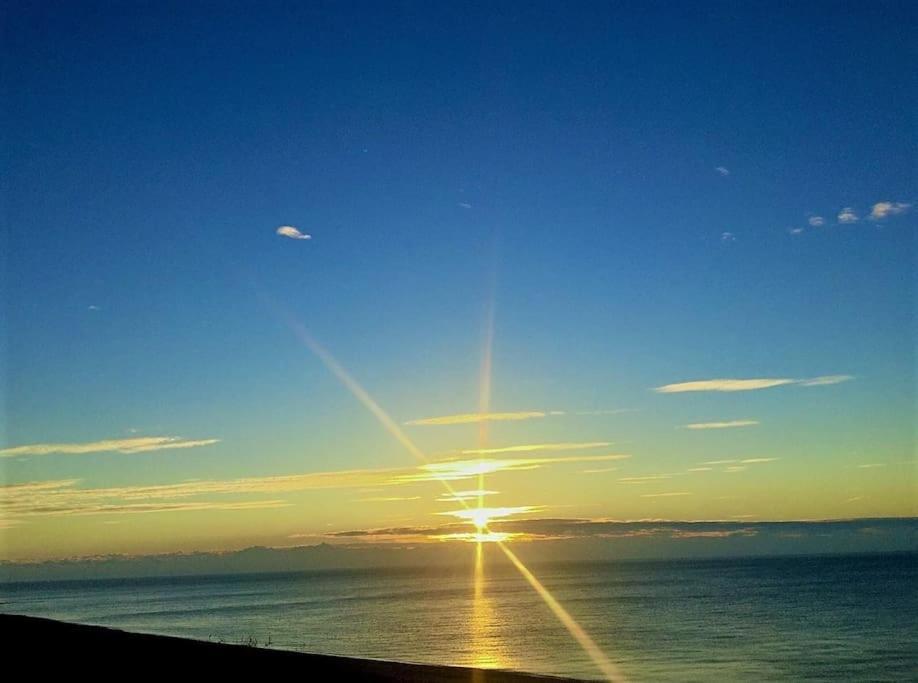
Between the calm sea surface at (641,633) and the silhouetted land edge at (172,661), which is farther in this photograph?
the calm sea surface at (641,633)

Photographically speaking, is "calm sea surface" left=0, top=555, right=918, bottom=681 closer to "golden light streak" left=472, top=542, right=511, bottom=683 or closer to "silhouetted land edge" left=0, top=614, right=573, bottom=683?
"golden light streak" left=472, top=542, right=511, bottom=683

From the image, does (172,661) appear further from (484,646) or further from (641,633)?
(641,633)

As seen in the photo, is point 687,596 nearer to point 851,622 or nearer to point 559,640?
point 851,622

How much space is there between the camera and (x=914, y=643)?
5034cm

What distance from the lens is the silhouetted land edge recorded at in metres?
23.5

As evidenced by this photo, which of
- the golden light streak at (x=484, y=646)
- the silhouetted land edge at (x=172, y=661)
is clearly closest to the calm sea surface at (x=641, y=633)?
the golden light streak at (x=484, y=646)

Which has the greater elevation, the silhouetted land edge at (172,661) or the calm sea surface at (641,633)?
the silhouetted land edge at (172,661)

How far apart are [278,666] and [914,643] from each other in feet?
135

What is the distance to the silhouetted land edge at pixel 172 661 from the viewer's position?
23.5 m

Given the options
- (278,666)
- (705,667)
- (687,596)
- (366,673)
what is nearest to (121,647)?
(278,666)

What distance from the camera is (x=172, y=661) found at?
83.4 ft

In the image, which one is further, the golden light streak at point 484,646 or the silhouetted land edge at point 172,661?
the golden light streak at point 484,646

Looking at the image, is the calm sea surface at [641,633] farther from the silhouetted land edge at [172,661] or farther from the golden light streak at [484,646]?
the silhouetted land edge at [172,661]

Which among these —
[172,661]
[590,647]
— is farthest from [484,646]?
[172,661]
